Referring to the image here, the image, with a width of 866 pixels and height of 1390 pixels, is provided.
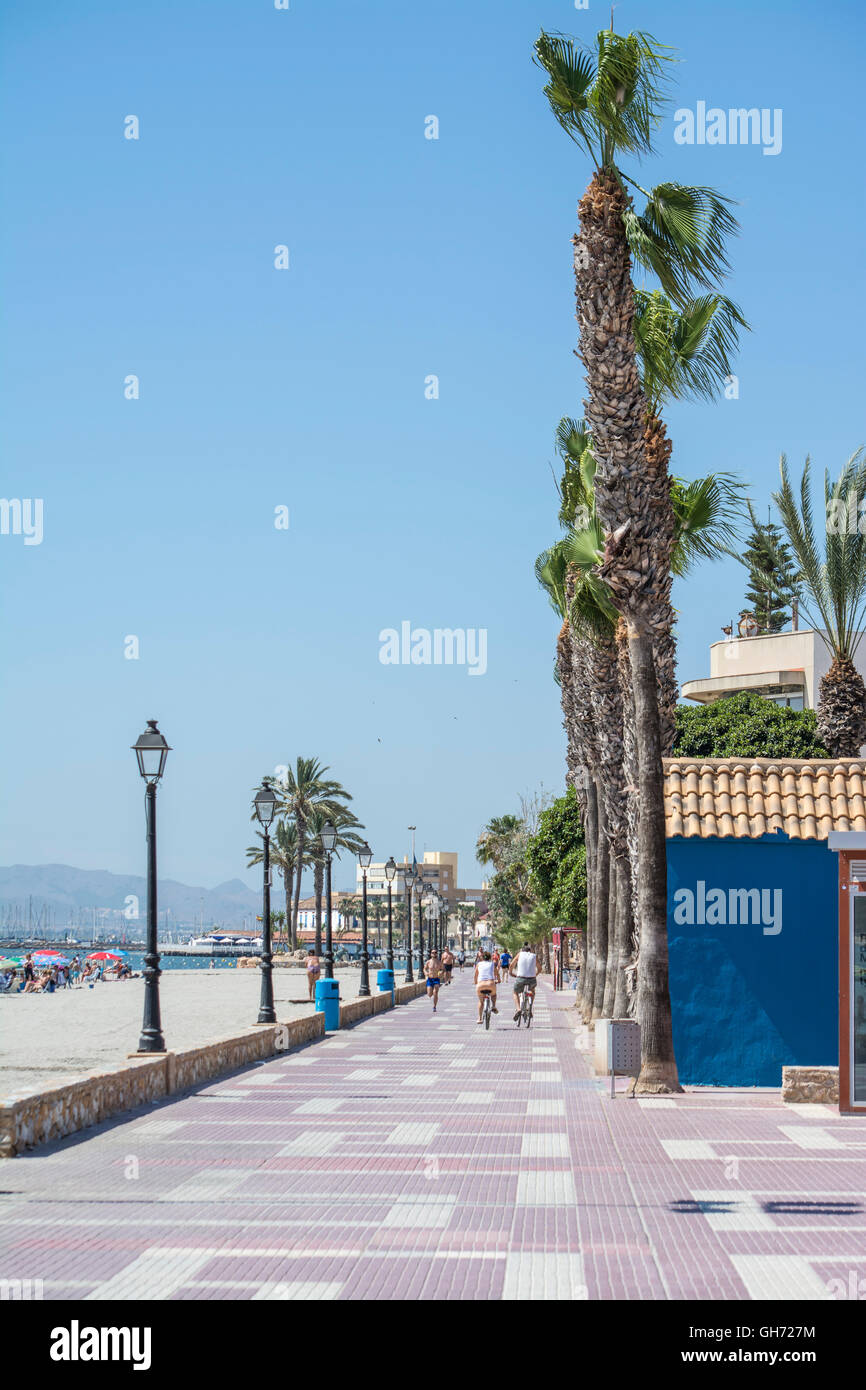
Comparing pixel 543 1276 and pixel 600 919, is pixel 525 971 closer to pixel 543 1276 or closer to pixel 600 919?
pixel 600 919

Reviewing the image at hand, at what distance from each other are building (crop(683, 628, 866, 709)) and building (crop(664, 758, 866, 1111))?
40235mm

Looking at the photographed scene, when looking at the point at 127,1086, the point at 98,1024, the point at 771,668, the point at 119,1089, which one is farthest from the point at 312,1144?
the point at 771,668

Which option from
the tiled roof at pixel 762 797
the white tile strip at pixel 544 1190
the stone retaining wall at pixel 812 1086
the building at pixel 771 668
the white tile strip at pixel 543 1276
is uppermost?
the building at pixel 771 668

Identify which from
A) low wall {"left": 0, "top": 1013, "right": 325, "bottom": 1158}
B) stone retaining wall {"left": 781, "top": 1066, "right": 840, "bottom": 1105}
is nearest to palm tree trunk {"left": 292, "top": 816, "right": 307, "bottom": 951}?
low wall {"left": 0, "top": 1013, "right": 325, "bottom": 1158}

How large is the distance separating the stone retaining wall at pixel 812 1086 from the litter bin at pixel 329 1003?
43.3 ft

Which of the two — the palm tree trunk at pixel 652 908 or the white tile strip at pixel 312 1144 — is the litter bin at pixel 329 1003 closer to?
the palm tree trunk at pixel 652 908

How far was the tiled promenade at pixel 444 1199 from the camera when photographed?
781cm

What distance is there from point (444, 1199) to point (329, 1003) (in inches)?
701

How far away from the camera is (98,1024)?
36.6 meters

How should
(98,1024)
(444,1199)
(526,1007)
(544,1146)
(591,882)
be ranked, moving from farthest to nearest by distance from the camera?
(98,1024), (591,882), (526,1007), (544,1146), (444,1199)

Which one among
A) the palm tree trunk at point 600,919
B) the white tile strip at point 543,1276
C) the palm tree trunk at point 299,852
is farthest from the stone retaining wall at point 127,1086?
the palm tree trunk at point 299,852

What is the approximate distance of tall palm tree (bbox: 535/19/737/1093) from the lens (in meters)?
17.6

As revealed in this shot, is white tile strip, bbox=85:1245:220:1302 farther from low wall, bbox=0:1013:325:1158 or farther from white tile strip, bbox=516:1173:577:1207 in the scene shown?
low wall, bbox=0:1013:325:1158
